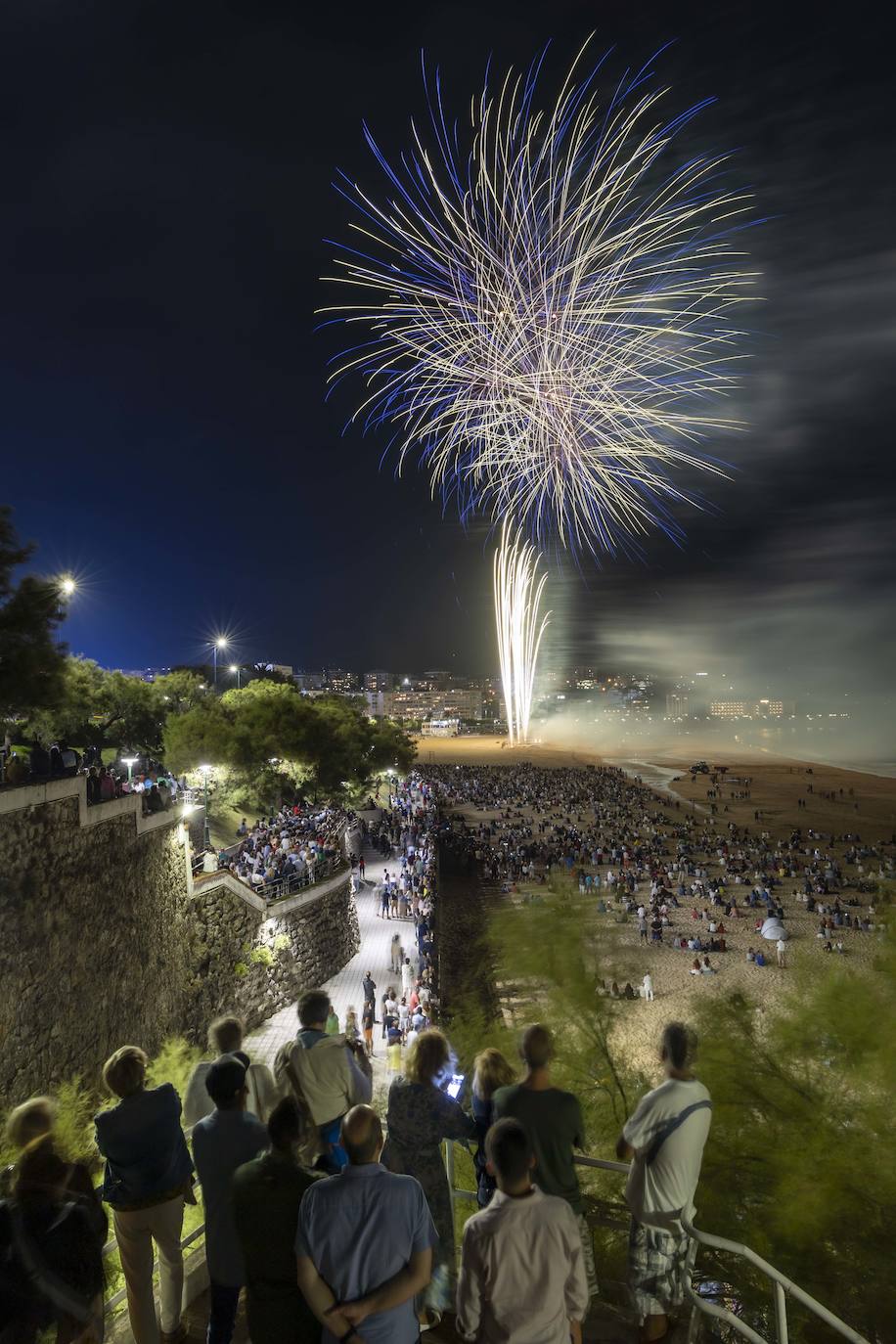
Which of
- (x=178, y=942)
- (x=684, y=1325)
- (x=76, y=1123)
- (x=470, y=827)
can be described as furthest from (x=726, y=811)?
(x=684, y=1325)

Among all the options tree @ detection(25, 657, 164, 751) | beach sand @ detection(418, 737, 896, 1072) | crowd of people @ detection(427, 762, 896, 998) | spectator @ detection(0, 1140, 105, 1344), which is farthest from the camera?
tree @ detection(25, 657, 164, 751)

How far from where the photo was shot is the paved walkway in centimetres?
1535

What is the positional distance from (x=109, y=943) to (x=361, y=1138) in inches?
450

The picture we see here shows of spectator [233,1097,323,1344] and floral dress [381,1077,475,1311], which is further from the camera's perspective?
floral dress [381,1077,475,1311]

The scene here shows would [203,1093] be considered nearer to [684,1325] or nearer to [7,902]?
[684,1325]

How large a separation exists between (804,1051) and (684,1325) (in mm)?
6469

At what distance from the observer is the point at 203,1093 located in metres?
3.97

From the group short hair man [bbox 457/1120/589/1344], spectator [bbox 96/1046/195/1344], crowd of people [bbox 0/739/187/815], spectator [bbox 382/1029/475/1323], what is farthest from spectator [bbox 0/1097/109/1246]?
crowd of people [bbox 0/739/187/815]

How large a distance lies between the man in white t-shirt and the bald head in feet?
4.61

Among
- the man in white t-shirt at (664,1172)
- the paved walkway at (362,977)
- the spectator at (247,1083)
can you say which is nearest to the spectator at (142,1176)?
the spectator at (247,1083)

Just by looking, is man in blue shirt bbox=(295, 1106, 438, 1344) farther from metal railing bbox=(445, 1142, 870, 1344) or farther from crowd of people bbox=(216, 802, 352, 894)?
crowd of people bbox=(216, 802, 352, 894)

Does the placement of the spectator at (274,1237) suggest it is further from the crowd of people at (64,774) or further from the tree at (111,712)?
the tree at (111,712)

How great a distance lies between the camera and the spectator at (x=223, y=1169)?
3.29m

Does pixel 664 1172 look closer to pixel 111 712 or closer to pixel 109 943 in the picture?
pixel 109 943
